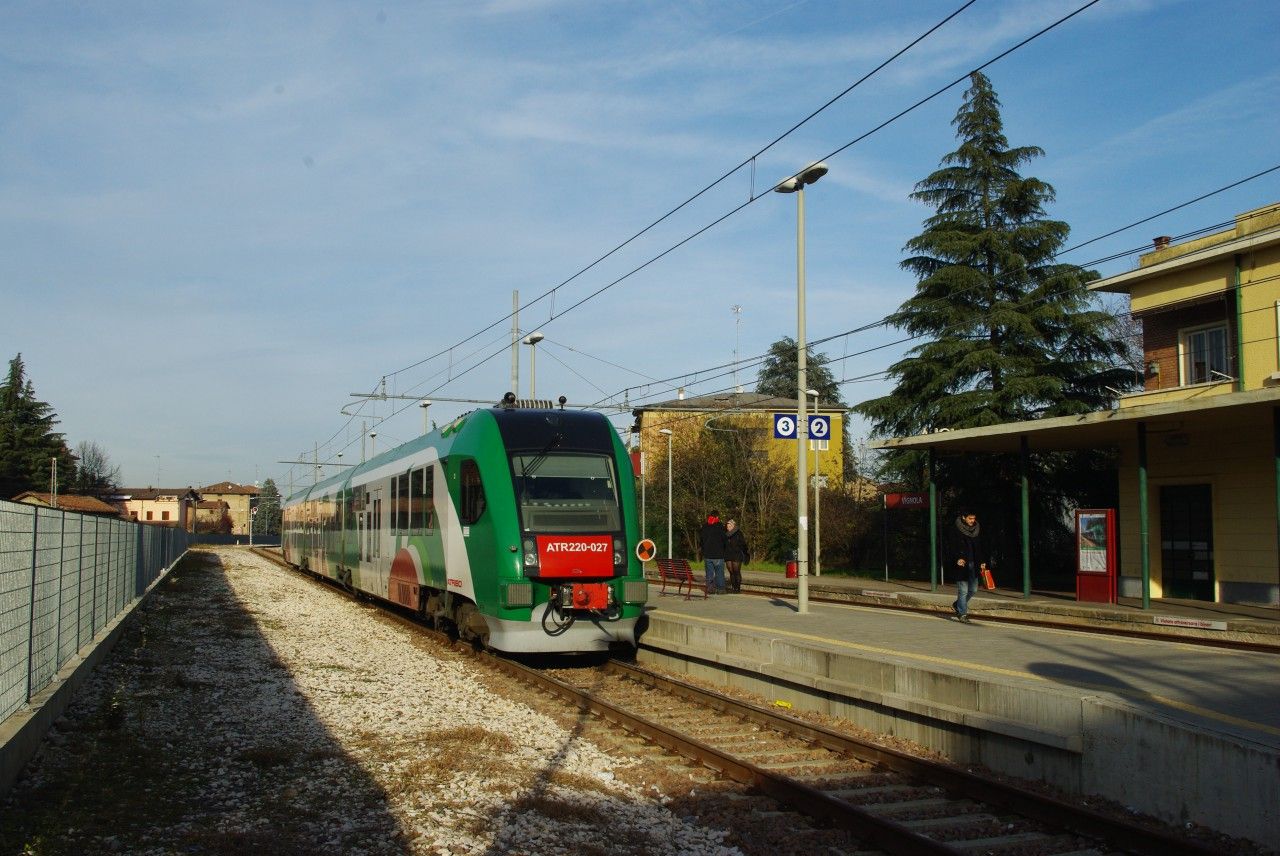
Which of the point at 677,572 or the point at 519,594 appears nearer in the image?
the point at 519,594

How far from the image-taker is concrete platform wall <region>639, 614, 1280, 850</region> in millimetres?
6234

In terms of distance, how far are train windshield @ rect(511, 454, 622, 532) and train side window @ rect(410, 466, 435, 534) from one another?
2936 millimetres

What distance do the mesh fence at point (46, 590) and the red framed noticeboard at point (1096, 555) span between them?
16.5 m

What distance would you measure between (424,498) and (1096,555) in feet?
41.2

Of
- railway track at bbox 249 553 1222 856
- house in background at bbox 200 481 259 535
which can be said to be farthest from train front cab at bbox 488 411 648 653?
house in background at bbox 200 481 259 535

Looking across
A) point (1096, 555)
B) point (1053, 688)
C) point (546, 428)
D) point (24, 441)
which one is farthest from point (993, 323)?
point (24, 441)

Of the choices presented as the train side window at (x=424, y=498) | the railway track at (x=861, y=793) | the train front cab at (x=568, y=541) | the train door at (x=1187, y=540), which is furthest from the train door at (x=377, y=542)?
the train door at (x=1187, y=540)

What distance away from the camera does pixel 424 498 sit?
54.5 feet

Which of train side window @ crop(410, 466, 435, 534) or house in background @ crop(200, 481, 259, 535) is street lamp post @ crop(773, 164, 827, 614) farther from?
house in background @ crop(200, 481, 259, 535)

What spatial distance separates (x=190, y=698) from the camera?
11.1 m

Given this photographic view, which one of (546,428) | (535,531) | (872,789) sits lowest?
(872,789)

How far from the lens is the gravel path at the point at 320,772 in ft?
21.0

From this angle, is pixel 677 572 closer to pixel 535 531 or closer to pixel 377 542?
pixel 377 542

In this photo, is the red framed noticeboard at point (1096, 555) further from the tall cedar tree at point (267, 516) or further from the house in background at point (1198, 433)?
the tall cedar tree at point (267, 516)
